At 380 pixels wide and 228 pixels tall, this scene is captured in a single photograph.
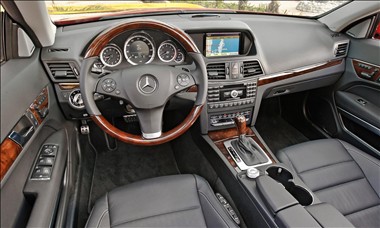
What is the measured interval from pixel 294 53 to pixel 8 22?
1586 millimetres

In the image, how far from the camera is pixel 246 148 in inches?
63.4

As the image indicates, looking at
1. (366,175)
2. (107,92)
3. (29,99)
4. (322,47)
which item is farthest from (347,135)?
(29,99)

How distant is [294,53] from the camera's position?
6.09ft

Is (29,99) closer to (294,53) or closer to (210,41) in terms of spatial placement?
(210,41)

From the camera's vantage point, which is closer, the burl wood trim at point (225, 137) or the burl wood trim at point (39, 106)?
the burl wood trim at point (39, 106)

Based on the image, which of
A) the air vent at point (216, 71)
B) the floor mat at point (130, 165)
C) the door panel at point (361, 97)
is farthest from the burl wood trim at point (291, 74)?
the floor mat at point (130, 165)

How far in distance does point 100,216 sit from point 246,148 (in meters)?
0.83

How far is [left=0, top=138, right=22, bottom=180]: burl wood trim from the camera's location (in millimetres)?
947

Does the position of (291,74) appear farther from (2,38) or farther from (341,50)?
(2,38)

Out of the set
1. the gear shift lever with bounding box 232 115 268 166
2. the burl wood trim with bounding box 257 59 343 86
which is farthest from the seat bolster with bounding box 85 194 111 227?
the burl wood trim with bounding box 257 59 343 86

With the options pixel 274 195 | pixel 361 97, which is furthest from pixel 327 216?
pixel 361 97

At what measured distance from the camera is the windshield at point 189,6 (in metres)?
1.75

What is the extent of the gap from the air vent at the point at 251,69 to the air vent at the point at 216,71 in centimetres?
13

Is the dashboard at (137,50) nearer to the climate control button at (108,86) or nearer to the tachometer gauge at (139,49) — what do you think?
the tachometer gauge at (139,49)
